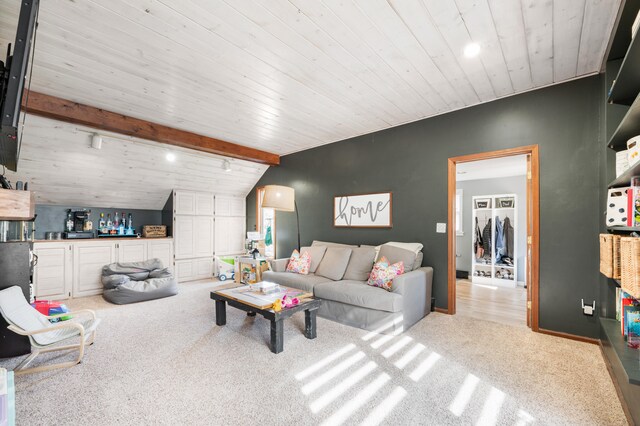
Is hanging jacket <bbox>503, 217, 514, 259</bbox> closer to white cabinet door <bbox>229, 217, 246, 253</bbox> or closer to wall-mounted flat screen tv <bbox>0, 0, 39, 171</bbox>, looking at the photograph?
white cabinet door <bbox>229, 217, 246, 253</bbox>

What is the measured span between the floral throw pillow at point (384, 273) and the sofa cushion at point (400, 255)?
113 mm

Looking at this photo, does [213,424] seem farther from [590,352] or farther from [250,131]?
[250,131]

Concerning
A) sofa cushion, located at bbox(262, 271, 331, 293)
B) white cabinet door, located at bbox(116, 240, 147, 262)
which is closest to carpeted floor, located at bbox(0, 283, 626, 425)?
sofa cushion, located at bbox(262, 271, 331, 293)

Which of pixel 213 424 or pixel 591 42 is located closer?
pixel 213 424

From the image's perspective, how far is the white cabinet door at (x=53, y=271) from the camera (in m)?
4.30

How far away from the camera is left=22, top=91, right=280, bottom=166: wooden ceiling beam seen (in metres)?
3.10

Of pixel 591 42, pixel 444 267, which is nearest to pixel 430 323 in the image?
pixel 444 267

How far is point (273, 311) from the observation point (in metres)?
2.63

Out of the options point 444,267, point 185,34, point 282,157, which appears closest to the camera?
point 185,34

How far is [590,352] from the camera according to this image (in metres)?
2.61

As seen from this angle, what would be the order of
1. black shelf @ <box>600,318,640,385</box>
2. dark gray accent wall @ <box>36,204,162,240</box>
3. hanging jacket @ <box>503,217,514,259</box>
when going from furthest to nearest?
hanging jacket @ <box>503,217,514,259</box> → dark gray accent wall @ <box>36,204,162,240</box> → black shelf @ <box>600,318,640,385</box>

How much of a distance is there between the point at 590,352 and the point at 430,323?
1356 millimetres

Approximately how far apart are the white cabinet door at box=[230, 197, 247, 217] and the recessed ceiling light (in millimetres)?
5284

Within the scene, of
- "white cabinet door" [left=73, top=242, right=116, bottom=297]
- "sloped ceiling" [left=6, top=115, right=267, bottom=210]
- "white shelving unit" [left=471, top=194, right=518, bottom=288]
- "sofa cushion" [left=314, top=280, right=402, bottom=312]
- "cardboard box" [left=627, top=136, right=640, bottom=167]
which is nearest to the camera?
"cardboard box" [left=627, top=136, right=640, bottom=167]
